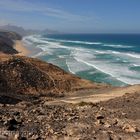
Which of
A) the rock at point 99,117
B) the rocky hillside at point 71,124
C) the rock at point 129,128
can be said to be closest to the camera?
the rocky hillside at point 71,124

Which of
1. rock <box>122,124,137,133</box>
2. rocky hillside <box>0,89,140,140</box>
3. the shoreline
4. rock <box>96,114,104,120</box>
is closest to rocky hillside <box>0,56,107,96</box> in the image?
rocky hillside <box>0,89,140,140</box>

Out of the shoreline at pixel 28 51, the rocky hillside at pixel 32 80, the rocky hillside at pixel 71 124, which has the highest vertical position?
the rocky hillside at pixel 71 124

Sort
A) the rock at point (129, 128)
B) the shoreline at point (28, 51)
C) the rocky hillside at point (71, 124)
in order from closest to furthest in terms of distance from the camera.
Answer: the rocky hillside at point (71, 124) → the rock at point (129, 128) → the shoreline at point (28, 51)

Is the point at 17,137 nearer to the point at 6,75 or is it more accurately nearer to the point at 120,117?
the point at 120,117

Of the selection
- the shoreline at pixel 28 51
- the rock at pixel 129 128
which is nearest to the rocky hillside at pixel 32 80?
the rock at pixel 129 128

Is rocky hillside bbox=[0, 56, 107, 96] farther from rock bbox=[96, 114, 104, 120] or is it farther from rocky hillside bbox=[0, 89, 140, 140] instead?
rock bbox=[96, 114, 104, 120]

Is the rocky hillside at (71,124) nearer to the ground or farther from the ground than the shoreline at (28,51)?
farther from the ground

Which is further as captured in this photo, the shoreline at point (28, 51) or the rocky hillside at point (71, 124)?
the shoreline at point (28, 51)

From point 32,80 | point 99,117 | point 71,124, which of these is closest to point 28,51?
point 32,80

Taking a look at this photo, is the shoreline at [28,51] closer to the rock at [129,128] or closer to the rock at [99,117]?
the rock at [99,117]
